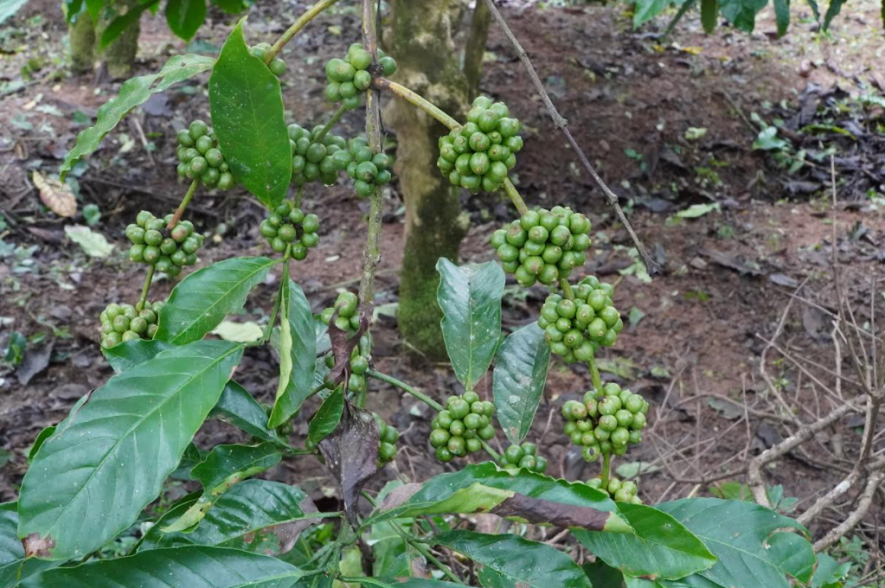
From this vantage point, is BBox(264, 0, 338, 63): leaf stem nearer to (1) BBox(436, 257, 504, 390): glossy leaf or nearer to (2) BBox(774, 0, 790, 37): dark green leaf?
(1) BBox(436, 257, 504, 390): glossy leaf

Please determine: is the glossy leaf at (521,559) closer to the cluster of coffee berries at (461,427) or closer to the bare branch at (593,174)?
the cluster of coffee berries at (461,427)

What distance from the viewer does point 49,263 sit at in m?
3.97

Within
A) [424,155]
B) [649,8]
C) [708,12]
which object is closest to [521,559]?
[424,155]

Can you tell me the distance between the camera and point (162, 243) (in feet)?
3.77

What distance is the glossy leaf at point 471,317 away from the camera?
1.27 m

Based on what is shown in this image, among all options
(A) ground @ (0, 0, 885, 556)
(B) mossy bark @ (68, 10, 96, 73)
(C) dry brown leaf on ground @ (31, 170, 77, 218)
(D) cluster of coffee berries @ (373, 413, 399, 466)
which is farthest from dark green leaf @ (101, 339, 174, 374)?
(B) mossy bark @ (68, 10, 96, 73)

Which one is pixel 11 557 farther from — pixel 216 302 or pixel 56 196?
pixel 56 196

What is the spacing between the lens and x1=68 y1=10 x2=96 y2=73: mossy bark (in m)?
5.37

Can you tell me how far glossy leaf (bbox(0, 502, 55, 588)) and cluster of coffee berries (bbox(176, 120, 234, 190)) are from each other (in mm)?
528

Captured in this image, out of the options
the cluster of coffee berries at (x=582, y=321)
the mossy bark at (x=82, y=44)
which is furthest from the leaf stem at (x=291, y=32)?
the mossy bark at (x=82, y=44)

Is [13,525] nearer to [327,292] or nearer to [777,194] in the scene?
[327,292]

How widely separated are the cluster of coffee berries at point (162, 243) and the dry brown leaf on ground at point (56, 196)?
11.4ft

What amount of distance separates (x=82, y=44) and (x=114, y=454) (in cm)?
529

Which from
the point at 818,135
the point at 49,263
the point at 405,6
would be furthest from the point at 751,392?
the point at 49,263
